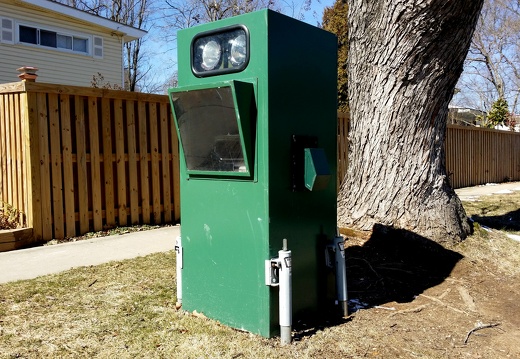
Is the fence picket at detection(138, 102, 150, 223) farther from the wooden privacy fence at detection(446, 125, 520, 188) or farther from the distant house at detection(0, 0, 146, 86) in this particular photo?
the wooden privacy fence at detection(446, 125, 520, 188)

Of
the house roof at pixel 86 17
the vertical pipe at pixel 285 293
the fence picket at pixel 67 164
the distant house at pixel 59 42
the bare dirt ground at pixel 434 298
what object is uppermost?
the house roof at pixel 86 17

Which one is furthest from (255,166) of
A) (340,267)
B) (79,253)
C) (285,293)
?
(79,253)

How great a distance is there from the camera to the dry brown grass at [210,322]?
3277mm

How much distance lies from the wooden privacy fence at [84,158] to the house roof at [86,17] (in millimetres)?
8039

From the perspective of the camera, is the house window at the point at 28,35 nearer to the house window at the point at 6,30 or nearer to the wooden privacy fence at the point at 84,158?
the house window at the point at 6,30

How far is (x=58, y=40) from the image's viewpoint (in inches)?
580

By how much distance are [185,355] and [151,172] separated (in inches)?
200

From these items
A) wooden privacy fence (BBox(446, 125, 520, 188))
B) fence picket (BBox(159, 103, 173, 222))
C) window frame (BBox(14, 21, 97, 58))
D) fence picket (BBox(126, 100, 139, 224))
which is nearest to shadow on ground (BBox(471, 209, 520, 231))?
wooden privacy fence (BBox(446, 125, 520, 188))

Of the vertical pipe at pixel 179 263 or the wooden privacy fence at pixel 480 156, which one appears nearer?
the vertical pipe at pixel 179 263

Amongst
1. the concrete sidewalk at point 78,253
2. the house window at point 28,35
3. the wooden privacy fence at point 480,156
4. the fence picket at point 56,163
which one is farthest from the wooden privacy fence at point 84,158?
the wooden privacy fence at point 480,156

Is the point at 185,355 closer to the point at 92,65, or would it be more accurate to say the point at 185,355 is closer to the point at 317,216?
the point at 317,216

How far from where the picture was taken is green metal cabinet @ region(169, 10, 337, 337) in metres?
3.30

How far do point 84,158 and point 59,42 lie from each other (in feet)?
30.2

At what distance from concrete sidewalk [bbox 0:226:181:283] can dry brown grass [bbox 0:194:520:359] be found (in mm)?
398
